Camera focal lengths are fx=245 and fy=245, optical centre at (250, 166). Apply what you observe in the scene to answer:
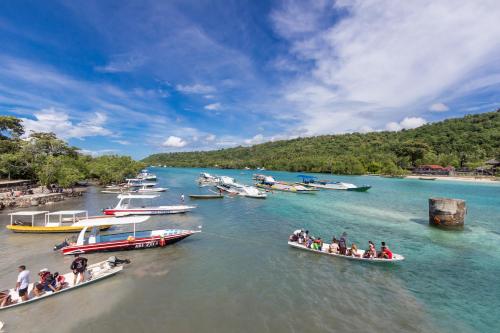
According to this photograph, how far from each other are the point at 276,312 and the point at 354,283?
6437 millimetres

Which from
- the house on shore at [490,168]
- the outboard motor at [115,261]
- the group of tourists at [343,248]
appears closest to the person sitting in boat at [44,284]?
the outboard motor at [115,261]

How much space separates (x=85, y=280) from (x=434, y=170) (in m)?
146

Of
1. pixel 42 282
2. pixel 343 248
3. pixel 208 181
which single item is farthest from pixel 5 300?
pixel 208 181

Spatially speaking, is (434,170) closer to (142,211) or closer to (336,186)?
(336,186)

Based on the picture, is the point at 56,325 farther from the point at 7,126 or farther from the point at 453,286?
the point at 7,126

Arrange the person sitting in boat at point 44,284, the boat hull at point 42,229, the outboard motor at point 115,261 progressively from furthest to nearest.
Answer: the boat hull at point 42,229 → the outboard motor at point 115,261 → the person sitting in boat at point 44,284

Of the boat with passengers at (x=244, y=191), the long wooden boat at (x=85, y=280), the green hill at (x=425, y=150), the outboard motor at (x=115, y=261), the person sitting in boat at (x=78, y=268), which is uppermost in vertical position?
the green hill at (x=425, y=150)

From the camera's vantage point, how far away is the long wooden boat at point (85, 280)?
13308mm

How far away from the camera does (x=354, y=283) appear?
648 inches

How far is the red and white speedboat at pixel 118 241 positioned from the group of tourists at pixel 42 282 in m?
5.51

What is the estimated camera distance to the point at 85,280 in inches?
614

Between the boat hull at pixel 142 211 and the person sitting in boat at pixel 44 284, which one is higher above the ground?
the boat hull at pixel 142 211

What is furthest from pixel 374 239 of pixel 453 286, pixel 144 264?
pixel 144 264

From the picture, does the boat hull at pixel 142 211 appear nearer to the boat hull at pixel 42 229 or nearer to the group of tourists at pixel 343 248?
the boat hull at pixel 42 229
